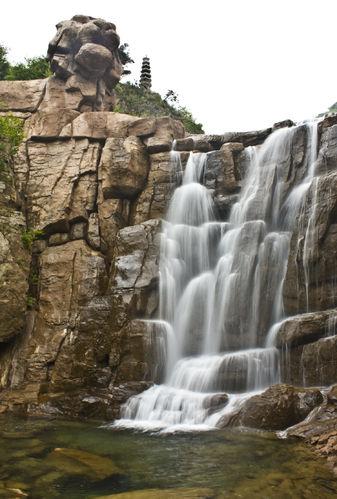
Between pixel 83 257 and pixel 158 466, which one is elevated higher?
pixel 83 257

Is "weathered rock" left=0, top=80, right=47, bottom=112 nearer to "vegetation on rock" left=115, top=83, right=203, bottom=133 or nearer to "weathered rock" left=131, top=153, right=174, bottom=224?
"weathered rock" left=131, top=153, right=174, bottom=224

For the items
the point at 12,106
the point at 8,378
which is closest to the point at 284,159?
the point at 8,378

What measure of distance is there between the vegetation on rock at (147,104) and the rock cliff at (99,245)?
1488 centimetres

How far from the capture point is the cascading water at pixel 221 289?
38.5 feet

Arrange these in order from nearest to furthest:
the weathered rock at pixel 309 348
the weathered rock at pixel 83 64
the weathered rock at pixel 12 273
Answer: the weathered rock at pixel 309 348 < the weathered rock at pixel 12 273 < the weathered rock at pixel 83 64

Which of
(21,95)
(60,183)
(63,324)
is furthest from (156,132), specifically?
(63,324)

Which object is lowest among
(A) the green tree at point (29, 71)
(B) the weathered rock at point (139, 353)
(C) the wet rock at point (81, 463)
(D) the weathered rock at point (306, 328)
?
(C) the wet rock at point (81, 463)

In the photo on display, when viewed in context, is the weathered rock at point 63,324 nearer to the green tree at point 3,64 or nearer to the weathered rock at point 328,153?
the weathered rock at point 328,153

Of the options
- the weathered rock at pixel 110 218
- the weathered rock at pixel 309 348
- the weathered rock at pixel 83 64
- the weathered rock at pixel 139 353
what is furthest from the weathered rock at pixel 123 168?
the weathered rock at pixel 309 348

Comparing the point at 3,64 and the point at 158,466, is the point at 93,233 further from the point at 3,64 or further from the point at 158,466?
the point at 3,64

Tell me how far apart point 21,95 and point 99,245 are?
11222mm

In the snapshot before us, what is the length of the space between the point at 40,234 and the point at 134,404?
29.9 feet

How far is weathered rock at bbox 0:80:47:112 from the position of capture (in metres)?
23.4

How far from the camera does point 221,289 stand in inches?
581
